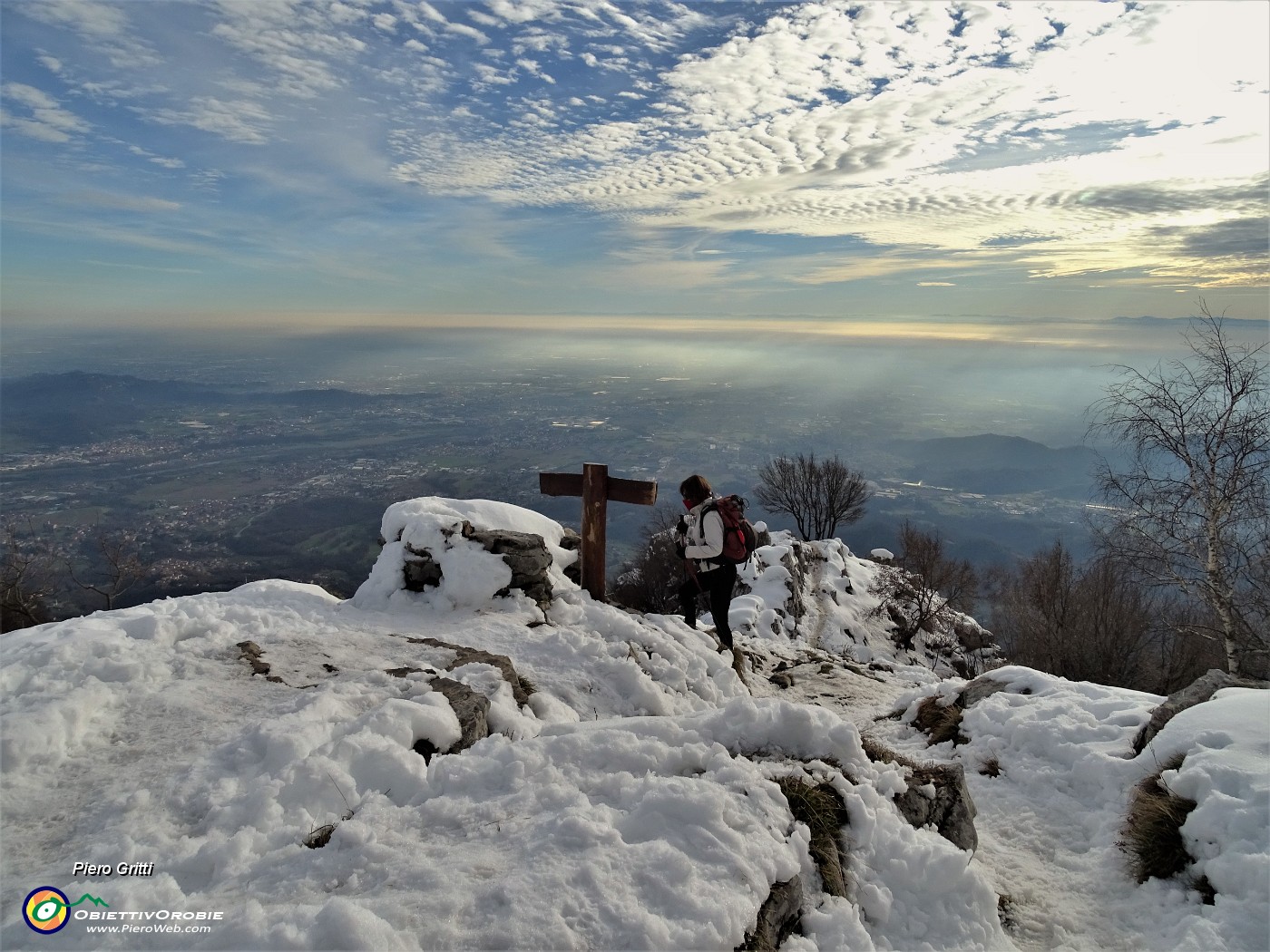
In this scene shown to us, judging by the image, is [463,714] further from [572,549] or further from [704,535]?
[572,549]

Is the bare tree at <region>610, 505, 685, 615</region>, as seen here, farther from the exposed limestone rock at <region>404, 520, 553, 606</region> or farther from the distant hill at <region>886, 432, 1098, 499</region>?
the distant hill at <region>886, 432, 1098, 499</region>

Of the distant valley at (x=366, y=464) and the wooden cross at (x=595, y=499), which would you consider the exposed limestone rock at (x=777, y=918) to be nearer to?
the wooden cross at (x=595, y=499)

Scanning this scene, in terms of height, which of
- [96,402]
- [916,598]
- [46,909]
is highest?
[46,909]

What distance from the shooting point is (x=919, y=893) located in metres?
3.59

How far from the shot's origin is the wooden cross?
951 centimetres

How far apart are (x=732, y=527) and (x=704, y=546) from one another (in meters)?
0.47

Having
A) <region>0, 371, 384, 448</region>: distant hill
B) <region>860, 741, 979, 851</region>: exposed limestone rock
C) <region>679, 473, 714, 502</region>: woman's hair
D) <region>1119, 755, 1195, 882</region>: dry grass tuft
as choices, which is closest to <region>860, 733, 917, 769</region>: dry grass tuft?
<region>860, 741, 979, 851</region>: exposed limestone rock

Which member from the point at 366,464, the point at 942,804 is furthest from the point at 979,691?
the point at 366,464

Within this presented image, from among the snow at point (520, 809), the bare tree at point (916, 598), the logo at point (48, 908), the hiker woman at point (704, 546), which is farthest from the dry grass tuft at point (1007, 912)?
the bare tree at point (916, 598)

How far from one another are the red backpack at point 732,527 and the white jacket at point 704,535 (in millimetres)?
56

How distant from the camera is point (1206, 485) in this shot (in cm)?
1149

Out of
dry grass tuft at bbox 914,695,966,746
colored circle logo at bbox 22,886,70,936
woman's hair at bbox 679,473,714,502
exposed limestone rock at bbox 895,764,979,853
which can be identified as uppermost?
woman's hair at bbox 679,473,714,502

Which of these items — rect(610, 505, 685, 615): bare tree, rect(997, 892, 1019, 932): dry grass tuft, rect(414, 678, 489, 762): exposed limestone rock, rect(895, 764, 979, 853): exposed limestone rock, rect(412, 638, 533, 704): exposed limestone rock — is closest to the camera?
rect(997, 892, 1019, 932): dry grass tuft

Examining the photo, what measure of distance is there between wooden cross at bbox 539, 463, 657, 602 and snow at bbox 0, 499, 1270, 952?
9.53 ft
